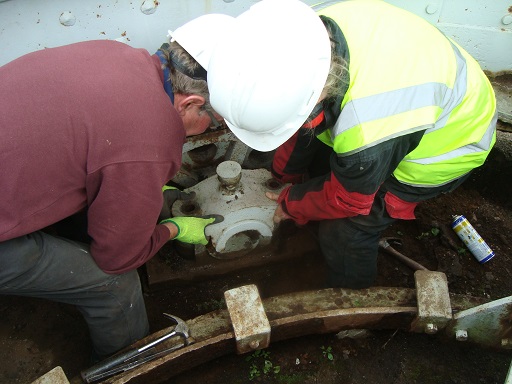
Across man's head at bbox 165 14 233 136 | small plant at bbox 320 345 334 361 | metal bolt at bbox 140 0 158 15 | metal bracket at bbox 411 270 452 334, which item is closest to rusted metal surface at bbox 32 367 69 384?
man's head at bbox 165 14 233 136

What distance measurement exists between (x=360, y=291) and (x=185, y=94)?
133 cm

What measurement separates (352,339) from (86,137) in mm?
1864

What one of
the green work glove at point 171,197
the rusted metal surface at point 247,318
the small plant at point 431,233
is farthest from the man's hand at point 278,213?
the small plant at point 431,233

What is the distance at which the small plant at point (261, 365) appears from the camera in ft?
8.08

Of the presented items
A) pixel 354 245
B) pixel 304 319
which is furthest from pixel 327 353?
pixel 354 245

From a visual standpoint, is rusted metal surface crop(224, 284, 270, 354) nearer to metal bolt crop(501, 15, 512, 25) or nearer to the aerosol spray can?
the aerosol spray can

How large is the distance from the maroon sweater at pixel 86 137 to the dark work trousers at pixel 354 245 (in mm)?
1157

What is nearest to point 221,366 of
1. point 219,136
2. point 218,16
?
point 219,136

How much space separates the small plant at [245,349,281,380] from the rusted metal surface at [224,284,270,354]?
380 millimetres

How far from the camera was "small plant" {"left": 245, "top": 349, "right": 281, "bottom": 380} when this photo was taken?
246 cm

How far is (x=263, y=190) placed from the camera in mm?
2789

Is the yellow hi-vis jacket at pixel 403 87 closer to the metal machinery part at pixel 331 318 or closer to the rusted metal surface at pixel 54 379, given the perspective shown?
the metal machinery part at pixel 331 318

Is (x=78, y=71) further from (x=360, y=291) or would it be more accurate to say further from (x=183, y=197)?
(x=360, y=291)

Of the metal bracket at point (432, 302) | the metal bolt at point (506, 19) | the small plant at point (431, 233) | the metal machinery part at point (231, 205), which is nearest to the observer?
the metal bracket at point (432, 302)
